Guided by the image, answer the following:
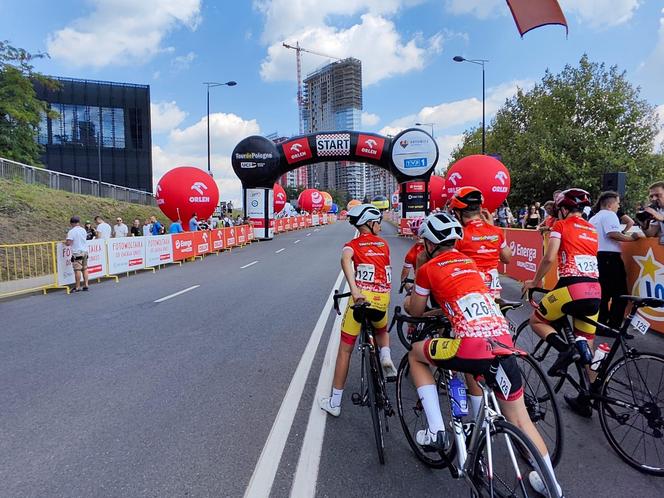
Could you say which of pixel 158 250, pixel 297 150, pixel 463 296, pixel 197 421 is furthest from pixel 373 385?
pixel 297 150

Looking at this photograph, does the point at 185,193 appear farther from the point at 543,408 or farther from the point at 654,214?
the point at 543,408

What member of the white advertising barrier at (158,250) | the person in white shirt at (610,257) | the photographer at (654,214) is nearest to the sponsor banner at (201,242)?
the white advertising barrier at (158,250)

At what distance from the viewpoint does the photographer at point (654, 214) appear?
551 centimetres

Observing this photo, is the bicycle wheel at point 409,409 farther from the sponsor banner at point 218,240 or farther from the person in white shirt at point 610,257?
the sponsor banner at point 218,240

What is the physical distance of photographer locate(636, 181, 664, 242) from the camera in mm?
5512

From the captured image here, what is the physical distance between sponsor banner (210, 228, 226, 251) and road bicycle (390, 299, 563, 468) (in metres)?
19.0

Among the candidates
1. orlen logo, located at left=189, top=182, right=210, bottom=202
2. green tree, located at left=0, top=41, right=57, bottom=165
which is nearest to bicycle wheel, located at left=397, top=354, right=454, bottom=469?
orlen logo, located at left=189, top=182, right=210, bottom=202

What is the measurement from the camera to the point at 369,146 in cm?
2891

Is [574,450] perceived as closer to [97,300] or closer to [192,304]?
[192,304]

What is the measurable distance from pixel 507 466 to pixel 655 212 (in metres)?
4.96

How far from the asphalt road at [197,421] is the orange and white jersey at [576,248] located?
127cm

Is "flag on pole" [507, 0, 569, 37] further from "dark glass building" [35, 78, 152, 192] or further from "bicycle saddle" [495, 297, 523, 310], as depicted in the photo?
"dark glass building" [35, 78, 152, 192]

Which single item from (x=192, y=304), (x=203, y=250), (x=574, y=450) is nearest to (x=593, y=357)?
(x=574, y=450)

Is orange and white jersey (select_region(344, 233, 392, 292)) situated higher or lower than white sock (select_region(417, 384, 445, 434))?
higher
